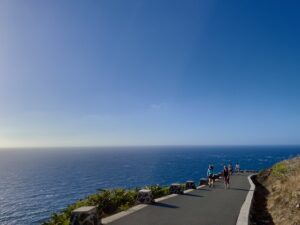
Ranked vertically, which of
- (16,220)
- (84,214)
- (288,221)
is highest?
(84,214)

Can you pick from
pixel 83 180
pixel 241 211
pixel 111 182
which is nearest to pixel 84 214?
pixel 241 211

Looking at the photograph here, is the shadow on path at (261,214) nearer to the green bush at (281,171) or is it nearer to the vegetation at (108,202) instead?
the vegetation at (108,202)

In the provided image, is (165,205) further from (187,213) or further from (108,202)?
(108,202)

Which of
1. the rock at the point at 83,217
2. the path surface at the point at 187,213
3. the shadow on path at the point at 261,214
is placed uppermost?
the rock at the point at 83,217

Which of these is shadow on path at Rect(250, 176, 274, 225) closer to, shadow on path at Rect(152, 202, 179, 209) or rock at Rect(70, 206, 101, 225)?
shadow on path at Rect(152, 202, 179, 209)

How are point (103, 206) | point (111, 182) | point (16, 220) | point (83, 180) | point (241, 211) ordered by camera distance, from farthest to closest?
1. point (83, 180)
2. point (111, 182)
3. point (16, 220)
4. point (103, 206)
5. point (241, 211)

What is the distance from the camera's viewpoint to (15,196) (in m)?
70.6

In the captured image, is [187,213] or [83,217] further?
[187,213]

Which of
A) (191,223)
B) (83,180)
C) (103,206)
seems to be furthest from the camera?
(83,180)

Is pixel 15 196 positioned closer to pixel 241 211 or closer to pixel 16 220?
pixel 16 220

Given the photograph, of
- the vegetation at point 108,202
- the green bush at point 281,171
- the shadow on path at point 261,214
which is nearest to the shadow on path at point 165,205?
the vegetation at point 108,202

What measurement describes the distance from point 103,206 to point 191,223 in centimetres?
519

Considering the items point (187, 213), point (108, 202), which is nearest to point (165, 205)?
point (187, 213)

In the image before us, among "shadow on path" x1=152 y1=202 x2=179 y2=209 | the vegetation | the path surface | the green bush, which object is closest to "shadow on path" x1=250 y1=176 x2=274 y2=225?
the path surface
